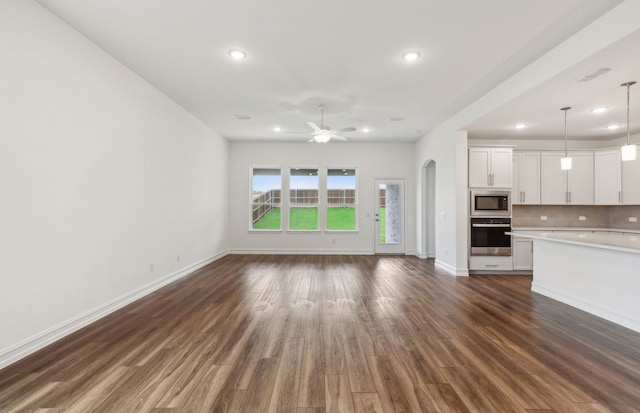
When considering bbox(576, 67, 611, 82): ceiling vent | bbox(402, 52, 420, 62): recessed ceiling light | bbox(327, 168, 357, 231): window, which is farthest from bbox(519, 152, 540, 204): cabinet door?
bbox(402, 52, 420, 62): recessed ceiling light

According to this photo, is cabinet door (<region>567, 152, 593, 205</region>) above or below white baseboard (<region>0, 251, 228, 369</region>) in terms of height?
above

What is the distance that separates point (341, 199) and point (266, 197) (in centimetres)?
218

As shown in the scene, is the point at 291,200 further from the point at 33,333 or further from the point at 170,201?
the point at 33,333

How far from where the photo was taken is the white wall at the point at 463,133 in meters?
2.60

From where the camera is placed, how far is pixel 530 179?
6031mm

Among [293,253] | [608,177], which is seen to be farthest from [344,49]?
[608,177]

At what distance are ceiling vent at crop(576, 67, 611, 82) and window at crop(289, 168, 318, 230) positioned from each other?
5.76 m

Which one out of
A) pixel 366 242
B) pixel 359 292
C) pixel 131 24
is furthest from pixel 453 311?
pixel 131 24

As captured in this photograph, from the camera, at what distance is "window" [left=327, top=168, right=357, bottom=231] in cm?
809

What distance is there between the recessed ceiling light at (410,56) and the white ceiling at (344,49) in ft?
0.31

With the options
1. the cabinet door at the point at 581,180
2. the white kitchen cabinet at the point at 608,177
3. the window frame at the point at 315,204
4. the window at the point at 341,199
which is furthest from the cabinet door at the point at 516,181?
the window frame at the point at 315,204

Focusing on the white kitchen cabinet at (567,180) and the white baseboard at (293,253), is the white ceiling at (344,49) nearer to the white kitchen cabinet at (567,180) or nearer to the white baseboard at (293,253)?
the white kitchen cabinet at (567,180)

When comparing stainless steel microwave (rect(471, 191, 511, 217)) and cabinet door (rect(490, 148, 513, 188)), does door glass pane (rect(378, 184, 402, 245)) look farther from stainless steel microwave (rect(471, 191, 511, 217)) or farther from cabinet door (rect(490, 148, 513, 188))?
cabinet door (rect(490, 148, 513, 188))

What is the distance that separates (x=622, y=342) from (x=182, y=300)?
511 cm
